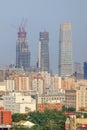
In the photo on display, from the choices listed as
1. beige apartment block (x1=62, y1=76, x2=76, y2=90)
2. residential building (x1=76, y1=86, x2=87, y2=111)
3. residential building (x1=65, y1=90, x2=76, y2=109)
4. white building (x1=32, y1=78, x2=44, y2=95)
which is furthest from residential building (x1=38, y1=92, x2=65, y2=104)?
beige apartment block (x1=62, y1=76, x2=76, y2=90)

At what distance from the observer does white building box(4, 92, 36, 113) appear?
58500mm

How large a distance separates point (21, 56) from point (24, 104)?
183 feet

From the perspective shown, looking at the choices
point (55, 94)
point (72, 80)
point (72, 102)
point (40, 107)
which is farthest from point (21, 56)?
point (40, 107)

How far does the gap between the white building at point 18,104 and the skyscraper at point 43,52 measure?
5049 centimetres

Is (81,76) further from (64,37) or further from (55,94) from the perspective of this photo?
(55,94)

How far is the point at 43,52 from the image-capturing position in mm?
118312

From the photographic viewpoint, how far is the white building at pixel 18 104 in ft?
192

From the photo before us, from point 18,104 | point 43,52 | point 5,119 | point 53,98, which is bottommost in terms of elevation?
point 53,98

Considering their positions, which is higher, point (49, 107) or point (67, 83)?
point (67, 83)

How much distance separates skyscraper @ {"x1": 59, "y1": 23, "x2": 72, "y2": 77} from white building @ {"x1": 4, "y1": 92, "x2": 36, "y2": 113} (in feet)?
167

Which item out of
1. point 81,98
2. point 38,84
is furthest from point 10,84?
point 81,98

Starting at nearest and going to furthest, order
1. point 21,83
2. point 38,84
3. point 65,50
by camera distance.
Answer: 1. point 38,84
2. point 21,83
3. point 65,50

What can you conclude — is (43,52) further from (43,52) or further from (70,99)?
(70,99)

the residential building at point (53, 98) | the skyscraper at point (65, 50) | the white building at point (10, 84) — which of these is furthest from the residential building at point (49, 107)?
the skyscraper at point (65, 50)
